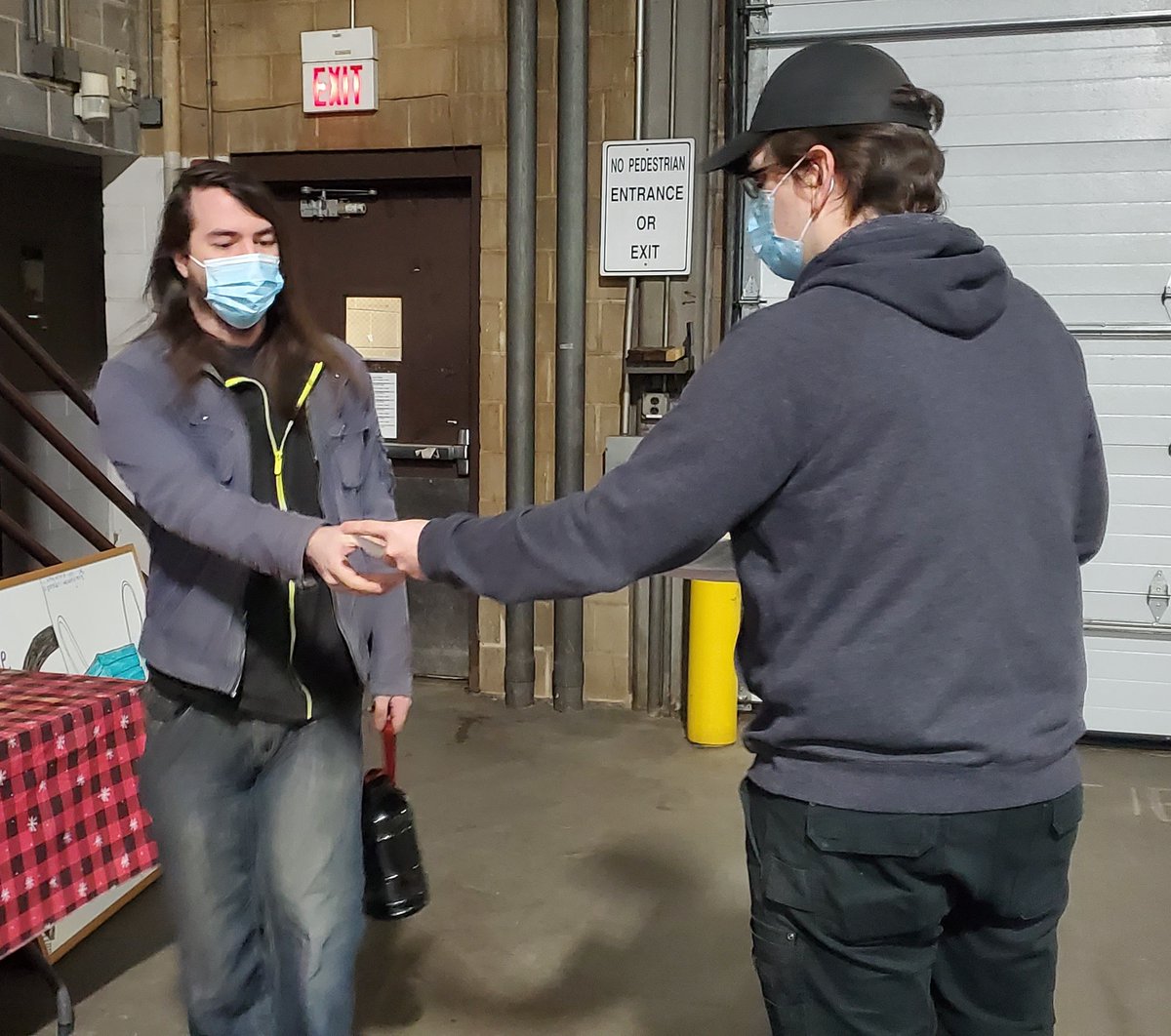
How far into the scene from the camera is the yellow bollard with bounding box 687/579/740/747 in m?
4.07

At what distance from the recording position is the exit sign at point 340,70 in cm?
441

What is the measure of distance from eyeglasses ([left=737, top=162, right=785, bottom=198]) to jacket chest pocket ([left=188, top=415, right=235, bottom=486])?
0.84m

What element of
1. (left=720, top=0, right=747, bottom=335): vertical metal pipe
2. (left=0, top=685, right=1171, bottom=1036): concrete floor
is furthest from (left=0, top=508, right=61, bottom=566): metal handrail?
(left=720, top=0, right=747, bottom=335): vertical metal pipe

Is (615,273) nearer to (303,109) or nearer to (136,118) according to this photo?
(303,109)

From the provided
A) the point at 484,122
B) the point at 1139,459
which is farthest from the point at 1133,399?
the point at 484,122

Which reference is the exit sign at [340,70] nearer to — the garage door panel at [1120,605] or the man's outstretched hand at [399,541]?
the garage door panel at [1120,605]

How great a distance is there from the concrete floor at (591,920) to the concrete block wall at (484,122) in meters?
0.89

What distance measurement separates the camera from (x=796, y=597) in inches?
46.4

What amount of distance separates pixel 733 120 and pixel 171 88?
2278mm

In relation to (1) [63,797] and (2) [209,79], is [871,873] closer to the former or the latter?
(1) [63,797]

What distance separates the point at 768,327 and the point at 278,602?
2.98ft

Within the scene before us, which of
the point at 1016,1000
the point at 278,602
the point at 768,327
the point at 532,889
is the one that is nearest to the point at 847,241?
the point at 768,327

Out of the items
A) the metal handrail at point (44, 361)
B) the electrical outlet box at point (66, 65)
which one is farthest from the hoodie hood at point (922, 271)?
the electrical outlet box at point (66, 65)

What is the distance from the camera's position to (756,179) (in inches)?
51.9
